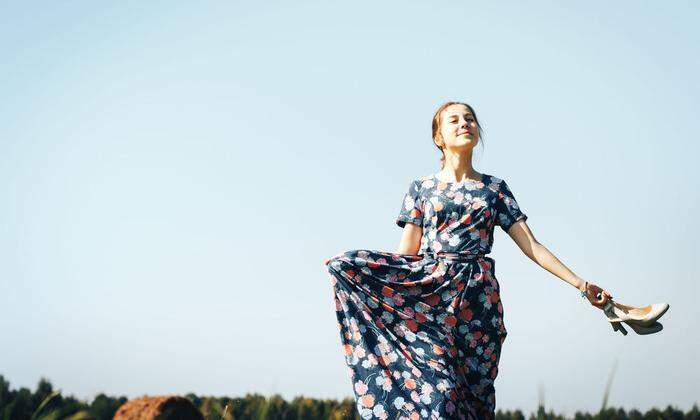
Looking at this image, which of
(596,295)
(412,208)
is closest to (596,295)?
(596,295)

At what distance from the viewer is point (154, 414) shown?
2.80 meters

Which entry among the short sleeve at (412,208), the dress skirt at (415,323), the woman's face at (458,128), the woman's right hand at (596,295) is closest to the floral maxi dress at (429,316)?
the dress skirt at (415,323)

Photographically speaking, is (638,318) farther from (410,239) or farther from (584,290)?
(410,239)

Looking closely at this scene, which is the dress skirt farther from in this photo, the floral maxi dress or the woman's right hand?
the woman's right hand

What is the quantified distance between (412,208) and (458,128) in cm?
65

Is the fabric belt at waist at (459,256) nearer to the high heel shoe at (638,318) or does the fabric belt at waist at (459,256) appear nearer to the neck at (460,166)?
the neck at (460,166)

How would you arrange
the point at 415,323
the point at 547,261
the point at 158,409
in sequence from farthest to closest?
the point at 547,261, the point at 415,323, the point at 158,409

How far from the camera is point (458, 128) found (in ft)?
15.7

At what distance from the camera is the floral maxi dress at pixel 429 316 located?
4.14m

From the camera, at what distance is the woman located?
13.6 ft

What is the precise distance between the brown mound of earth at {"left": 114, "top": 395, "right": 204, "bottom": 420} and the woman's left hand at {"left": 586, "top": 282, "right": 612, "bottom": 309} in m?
2.69

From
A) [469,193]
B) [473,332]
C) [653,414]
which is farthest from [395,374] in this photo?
[653,414]

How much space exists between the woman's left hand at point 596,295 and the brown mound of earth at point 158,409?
2.69 metres

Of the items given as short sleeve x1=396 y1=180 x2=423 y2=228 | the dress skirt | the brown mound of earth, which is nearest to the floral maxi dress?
the dress skirt
